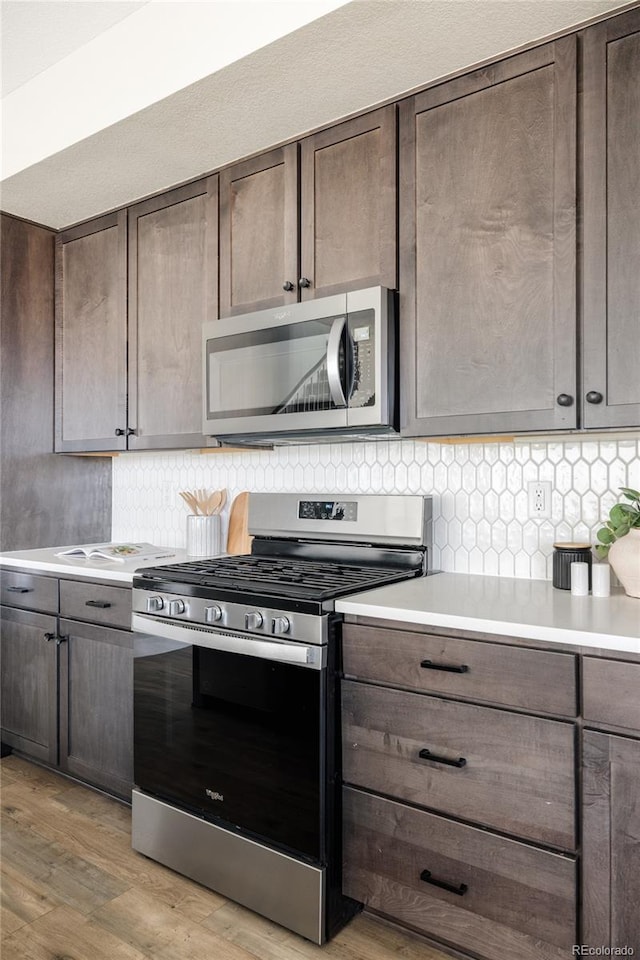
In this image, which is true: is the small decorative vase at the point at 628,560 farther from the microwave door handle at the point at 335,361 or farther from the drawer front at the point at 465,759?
the microwave door handle at the point at 335,361

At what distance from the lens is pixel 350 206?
2098 millimetres

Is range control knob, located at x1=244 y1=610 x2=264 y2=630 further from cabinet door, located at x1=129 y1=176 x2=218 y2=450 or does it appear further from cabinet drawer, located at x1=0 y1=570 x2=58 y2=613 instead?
cabinet drawer, located at x1=0 y1=570 x2=58 y2=613

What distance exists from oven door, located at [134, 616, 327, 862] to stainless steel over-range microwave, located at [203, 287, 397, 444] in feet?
2.33

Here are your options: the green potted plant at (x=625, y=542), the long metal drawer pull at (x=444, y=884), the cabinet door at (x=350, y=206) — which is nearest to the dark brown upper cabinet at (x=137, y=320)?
the cabinet door at (x=350, y=206)

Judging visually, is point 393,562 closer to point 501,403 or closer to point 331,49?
point 501,403

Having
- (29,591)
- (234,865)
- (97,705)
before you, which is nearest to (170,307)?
(29,591)

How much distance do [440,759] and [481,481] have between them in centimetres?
95

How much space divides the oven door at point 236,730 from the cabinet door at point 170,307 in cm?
88

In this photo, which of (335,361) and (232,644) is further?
(335,361)

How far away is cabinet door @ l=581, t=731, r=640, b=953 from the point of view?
1349 mm

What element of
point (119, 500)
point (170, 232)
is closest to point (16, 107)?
point (170, 232)

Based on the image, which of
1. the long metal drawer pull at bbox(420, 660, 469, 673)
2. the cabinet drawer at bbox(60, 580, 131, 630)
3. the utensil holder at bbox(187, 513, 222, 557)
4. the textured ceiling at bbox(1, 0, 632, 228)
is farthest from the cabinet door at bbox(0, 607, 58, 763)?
the textured ceiling at bbox(1, 0, 632, 228)

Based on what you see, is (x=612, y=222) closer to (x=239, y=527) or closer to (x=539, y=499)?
(x=539, y=499)

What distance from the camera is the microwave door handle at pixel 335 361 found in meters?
2.00
